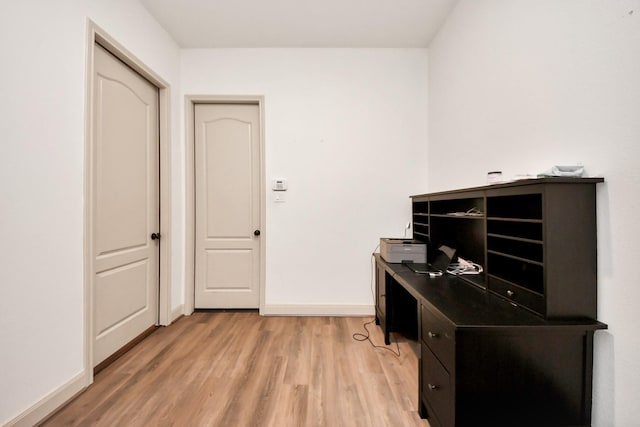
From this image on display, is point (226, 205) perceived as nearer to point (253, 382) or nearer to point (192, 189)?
point (192, 189)

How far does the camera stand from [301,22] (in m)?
2.48

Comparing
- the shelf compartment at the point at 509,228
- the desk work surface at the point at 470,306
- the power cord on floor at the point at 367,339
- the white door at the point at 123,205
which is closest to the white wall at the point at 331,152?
the power cord on floor at the point at 367,339

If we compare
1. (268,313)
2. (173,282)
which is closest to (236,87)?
(173,282)

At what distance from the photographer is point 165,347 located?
224 centimetres

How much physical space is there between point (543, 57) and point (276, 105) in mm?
2276

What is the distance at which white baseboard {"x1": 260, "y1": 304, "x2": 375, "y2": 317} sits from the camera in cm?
286

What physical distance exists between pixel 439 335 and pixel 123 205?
2488 millimetres

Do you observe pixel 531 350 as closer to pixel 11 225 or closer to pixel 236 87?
pixel 11 225

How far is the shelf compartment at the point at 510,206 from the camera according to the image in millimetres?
1476

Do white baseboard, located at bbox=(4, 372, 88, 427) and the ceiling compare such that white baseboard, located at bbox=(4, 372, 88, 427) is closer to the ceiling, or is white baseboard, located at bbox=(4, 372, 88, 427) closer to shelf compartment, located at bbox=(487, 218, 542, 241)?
shelf compartment, located at bbox=(487, 218, 542, 241)

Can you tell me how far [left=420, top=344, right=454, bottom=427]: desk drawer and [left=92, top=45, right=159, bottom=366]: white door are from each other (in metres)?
2.22

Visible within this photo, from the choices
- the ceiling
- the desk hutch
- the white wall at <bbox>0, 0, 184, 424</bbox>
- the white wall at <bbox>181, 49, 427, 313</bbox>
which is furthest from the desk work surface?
the ceiling

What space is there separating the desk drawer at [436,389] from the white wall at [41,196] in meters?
2.11

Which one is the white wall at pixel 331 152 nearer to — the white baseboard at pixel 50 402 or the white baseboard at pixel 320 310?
the white baseboard at pixel 320 310
